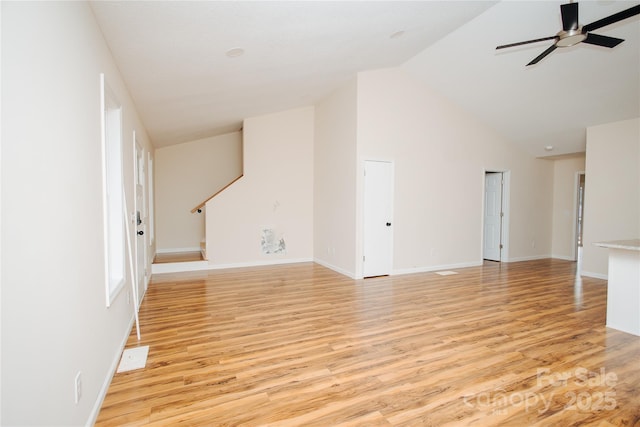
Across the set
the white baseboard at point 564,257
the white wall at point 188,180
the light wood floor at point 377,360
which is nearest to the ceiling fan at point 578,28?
the light wood floor at point 377,360

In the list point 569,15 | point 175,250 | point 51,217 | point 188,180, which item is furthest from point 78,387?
point 188,180

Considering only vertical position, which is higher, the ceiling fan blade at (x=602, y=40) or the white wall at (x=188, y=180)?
the ceiling fan blade at (x=602, y=40)

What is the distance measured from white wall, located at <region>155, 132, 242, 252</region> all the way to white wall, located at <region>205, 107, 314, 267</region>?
1.74 metres

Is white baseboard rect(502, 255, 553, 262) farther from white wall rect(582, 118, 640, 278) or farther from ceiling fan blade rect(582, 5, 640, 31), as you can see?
ceiling fan blade rect(582, 5, 640, 31)

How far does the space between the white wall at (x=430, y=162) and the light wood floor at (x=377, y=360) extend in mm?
1562

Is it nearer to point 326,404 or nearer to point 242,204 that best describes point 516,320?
point 326,404

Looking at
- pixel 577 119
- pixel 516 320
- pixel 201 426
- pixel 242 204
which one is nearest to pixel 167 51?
pixel 201 426

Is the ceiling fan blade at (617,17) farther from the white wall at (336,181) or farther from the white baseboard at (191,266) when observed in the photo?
the white baseboard at (191,266)

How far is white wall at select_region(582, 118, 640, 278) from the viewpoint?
5.31 m

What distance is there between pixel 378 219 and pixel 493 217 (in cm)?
344

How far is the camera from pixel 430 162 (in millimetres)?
6004

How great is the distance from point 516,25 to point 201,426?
529 cm

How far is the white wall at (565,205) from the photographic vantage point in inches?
289

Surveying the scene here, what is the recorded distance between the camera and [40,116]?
132 centimetres
